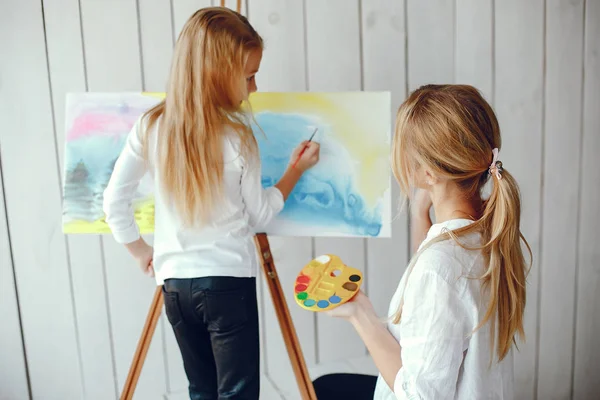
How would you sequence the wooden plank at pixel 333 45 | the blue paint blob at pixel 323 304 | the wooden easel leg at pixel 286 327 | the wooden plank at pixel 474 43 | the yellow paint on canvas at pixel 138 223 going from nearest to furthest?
the blue paint blob at pixel 323 304, the wooden easel leg at pixel 286 327, the yellow paint on canvas at pixel 138 223, the wooden plank at pixel 333 45, the wooden plank at pixel 474 43

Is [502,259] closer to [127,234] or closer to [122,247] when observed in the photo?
[127,234]

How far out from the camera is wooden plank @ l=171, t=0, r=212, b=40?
1.69 meters

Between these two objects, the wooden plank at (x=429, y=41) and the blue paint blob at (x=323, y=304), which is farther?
the wooden plank at (x=429, y=41)

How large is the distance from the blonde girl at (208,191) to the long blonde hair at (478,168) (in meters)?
0.47

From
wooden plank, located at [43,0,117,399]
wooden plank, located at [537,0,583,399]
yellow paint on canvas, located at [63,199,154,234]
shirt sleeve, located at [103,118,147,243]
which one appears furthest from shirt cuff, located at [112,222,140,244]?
wooden plank, located at [537,0,583,399]

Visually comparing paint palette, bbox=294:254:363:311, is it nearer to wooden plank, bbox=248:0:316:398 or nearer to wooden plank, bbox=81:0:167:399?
wooden plank, bbox=248:0:316:398

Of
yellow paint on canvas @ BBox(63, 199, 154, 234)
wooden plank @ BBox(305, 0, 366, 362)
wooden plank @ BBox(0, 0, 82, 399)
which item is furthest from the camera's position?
wooden plank @ BBox(305, 0, 366, 362)

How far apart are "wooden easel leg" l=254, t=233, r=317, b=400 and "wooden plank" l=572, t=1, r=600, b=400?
49.7 inches

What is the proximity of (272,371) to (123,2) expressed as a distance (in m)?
1.33

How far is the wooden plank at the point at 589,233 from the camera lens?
1963 millimetres

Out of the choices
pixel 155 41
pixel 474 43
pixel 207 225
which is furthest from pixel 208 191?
pixel 474 43

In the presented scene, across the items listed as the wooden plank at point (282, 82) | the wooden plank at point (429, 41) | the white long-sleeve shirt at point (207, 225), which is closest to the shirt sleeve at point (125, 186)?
the white long-sleeve shirt at point (207, 225)

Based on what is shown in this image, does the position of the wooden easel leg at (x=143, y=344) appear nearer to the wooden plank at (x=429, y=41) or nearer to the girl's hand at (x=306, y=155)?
the girl's hand at (x=306, y=155)

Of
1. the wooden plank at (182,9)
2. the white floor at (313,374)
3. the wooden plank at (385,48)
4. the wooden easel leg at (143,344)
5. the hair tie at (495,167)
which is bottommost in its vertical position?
the white floor at (313,374)
